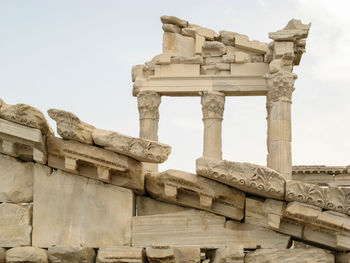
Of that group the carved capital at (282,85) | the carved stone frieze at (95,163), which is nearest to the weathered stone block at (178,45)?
the carved capital at (282,85)

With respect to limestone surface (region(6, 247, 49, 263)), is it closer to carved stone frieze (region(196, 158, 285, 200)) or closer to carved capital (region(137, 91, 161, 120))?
carved stone frieze (region(196, 158, 285, 200))

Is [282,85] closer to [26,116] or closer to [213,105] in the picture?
[213,105]

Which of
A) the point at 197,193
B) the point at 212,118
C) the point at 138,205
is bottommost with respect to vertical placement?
the point at 138,205

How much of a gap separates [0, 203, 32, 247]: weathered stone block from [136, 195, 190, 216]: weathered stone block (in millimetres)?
1245

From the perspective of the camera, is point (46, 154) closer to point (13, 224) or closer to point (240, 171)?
point (13, 224)

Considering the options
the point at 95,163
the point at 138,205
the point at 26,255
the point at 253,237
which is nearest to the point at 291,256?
the point at 253,237

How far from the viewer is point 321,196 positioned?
7.20 metres

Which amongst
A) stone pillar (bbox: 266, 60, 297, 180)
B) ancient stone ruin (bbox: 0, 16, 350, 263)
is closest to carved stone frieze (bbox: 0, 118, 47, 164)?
ancient stone ruin (bbox: 0, 16, 350, 263)

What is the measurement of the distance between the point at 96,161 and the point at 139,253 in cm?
110

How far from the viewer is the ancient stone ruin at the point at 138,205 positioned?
289 inches

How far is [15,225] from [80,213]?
76 centimetres

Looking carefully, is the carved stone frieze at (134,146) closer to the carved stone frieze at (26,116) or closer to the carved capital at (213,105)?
the carved stone frieze at (26,116)

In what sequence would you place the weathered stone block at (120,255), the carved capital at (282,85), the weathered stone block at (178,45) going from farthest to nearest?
the weathered stone block at (178,45), the carved capital at (282,85), the weathered stone block at (120,255)

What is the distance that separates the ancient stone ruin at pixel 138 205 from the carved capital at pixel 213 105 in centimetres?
1604
